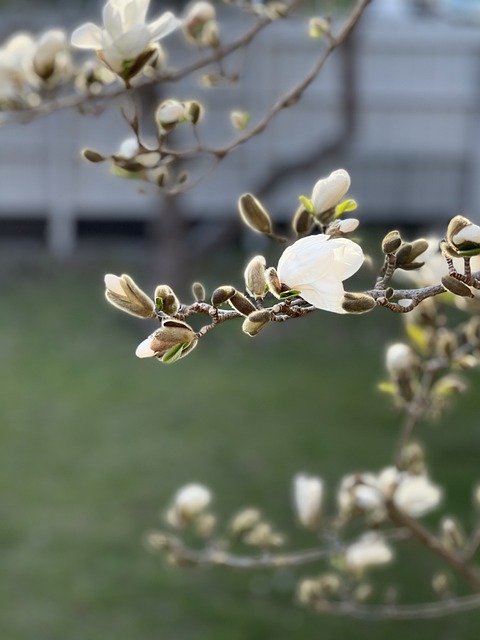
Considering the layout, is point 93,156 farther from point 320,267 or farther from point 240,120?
point 320,267

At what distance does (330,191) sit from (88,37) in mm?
161

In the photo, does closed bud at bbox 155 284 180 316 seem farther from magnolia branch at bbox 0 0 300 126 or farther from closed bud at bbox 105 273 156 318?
magnolia branch at bbox 0 0 300 126

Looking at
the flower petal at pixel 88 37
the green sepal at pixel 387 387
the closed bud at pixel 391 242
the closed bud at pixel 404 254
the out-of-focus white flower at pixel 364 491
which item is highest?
the flower petal at pixel 88 37

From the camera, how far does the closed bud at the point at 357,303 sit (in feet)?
1.31

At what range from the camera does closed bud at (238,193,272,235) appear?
535 mm

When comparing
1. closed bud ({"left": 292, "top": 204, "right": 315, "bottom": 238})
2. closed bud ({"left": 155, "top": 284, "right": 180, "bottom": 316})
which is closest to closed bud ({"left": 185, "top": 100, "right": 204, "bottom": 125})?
closed bud ({"left": 292, "top": 204, "right": 315, "bottom": 238})

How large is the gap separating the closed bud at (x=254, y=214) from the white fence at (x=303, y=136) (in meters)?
3.81

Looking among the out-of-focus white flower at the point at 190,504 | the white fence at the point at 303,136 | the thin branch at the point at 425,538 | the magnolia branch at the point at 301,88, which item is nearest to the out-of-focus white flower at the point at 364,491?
the thin branch at the point at 425,538

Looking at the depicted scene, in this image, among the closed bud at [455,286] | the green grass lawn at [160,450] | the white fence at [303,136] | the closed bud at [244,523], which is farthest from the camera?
the white fence at [303,136]

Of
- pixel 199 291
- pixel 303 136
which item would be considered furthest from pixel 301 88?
pixel 303 136

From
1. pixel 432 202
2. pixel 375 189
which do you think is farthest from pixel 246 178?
pixel 432 202

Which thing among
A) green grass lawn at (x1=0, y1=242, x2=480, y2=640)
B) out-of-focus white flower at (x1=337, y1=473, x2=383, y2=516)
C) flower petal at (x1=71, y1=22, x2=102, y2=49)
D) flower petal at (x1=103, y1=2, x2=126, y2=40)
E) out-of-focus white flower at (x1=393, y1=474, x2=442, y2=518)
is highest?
flower petal at (x1=103, y1=2, x2=126, y2=40)

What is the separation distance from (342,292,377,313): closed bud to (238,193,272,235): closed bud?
0.47 feet

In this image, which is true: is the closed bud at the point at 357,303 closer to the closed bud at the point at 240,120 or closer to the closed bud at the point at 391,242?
the closed bud at the point at 391,242
